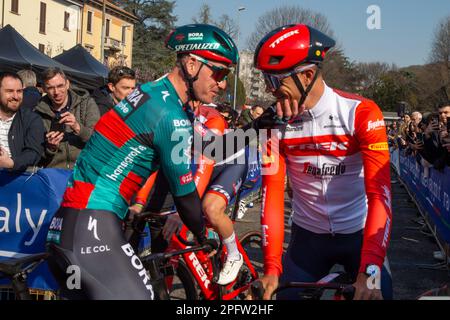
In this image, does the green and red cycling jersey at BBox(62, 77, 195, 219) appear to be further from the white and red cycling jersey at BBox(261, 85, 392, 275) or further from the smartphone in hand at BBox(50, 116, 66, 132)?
the smartphone in hand at BBox(50, 116, 66, 132)

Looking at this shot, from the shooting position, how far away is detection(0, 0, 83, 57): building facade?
1726 inches

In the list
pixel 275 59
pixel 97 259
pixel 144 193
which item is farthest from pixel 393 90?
pixel 97 259

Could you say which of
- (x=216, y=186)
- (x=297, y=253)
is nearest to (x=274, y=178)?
(x=297, y=253)

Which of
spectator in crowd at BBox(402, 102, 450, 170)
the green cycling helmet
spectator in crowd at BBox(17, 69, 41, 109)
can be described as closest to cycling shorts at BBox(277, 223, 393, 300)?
the green cycling helmet

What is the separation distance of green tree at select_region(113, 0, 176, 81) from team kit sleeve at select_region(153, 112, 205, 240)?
67.4 metres

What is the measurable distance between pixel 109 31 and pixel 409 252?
2341 inches

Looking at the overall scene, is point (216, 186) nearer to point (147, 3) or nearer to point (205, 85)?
point (205, 85)

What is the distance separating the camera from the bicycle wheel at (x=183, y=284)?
5.01 m

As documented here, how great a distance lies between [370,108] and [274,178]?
0.61m

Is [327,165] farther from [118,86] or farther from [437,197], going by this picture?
[437,197]

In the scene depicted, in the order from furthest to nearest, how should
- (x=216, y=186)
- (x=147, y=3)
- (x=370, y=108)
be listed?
(x=147, y=3) → (x=216, y=186) → (x=370, y=108)

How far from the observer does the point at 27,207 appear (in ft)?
16.8
